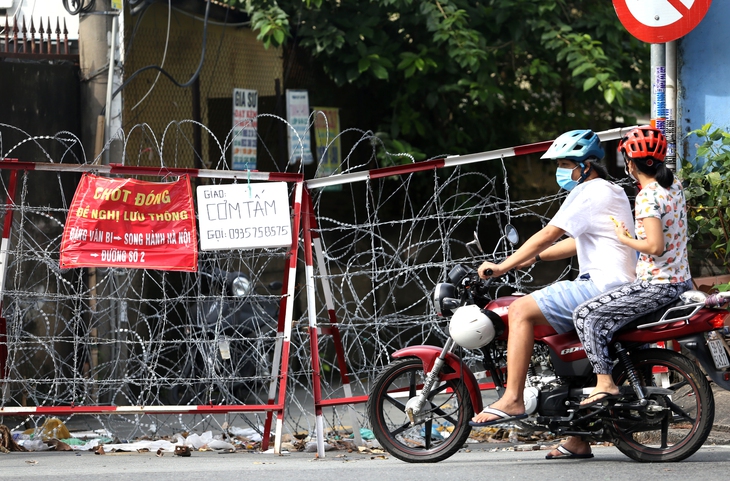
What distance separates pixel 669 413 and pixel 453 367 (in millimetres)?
1169

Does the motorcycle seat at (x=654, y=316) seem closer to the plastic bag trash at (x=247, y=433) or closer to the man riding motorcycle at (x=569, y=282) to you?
the man riding motorcycle at (x=569, y=282)

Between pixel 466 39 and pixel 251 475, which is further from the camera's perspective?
pixel 466 39

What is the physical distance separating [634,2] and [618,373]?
2.60 meters

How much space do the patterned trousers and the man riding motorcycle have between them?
0.41 ft

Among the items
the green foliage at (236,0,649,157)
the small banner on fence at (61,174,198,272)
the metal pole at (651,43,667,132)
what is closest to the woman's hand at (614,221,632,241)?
the metal pole at (651,43,667,132)

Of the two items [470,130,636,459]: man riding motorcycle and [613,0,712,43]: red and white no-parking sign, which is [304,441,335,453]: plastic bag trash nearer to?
[470,130,636,459]: man riding motorcycle

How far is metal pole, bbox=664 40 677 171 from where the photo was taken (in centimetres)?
702

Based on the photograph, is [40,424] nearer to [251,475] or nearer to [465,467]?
[251,475]

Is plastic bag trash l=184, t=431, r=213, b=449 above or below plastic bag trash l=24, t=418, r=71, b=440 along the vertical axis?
below

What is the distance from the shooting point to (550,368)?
18.5 ft

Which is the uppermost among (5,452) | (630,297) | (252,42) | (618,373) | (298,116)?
(252,42)

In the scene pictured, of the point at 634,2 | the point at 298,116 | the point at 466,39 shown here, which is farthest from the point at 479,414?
the point at 298,116

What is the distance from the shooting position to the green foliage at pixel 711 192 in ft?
22.9

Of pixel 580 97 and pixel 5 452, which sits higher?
pixel 580 97
